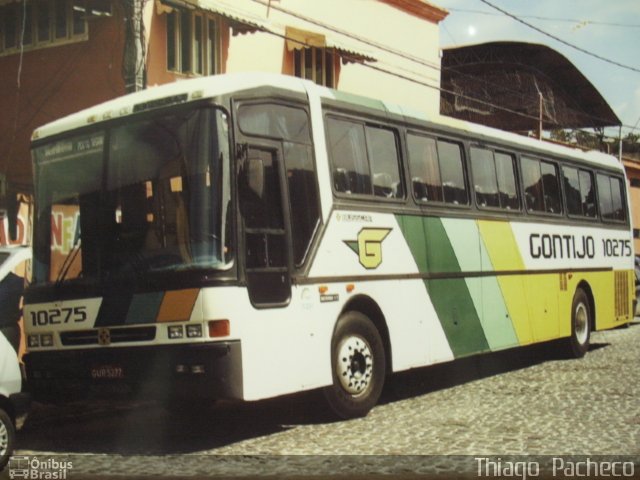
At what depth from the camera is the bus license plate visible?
830 centimetres

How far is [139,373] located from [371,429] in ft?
7.32

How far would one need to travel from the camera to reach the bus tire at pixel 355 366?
9.24m

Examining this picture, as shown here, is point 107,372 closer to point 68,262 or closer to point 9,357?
point 9,357

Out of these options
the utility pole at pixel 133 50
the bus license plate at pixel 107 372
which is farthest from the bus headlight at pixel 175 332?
the utility pole at pixel 133 50

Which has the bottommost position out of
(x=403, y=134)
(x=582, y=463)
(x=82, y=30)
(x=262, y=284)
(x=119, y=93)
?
(x=582, y=463)

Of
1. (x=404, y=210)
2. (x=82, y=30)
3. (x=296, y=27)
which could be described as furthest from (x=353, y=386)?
(x=296, y=27)

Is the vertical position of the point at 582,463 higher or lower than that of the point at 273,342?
lower

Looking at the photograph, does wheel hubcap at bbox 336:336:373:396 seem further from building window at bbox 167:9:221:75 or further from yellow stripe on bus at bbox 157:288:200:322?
building window at bbox 167:9:221:75

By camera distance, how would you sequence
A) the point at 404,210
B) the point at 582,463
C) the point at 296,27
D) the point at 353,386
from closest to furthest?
the point at 582,463 → the point at 353,386 → the point at 404,210 → the point at 296,27

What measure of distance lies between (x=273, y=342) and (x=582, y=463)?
2789mm

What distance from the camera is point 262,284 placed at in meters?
8.30

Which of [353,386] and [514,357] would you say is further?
[514,357]

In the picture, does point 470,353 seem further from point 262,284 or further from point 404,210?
point 262,284

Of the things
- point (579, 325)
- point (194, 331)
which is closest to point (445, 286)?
point (194, 331)
